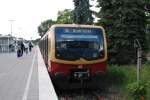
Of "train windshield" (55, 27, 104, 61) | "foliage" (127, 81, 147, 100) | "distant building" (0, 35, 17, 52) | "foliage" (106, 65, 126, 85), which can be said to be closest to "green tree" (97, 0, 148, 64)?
"foliage" (106, 65, 126, 85)

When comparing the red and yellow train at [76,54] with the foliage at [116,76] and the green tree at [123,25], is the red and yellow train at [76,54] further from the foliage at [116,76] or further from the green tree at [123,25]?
the green tree at [123,25]

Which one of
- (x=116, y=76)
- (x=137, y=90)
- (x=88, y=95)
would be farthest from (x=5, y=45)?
(x=137, y=90)

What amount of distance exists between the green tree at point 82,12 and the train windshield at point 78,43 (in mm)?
A: 24240

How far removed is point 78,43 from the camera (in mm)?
19328

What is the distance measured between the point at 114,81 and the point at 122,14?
9723 millimetres

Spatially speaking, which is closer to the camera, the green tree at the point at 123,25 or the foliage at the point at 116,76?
the foliage at the point at 116,76

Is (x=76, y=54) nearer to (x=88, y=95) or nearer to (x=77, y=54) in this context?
(x=77, y=54)

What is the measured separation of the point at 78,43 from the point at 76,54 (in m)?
0.59

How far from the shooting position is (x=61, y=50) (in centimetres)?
1884

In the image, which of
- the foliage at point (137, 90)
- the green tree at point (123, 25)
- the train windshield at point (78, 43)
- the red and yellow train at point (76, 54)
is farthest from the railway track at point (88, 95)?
the green tree at point (123, 25)

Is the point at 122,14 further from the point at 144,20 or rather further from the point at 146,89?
the point at 146,89

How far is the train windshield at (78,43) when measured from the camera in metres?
18.9

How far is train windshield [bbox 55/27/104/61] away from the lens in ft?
61.9

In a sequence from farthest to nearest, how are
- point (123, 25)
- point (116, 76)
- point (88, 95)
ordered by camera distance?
point (123, 25) → point (116, 76) → point (88, 95)
